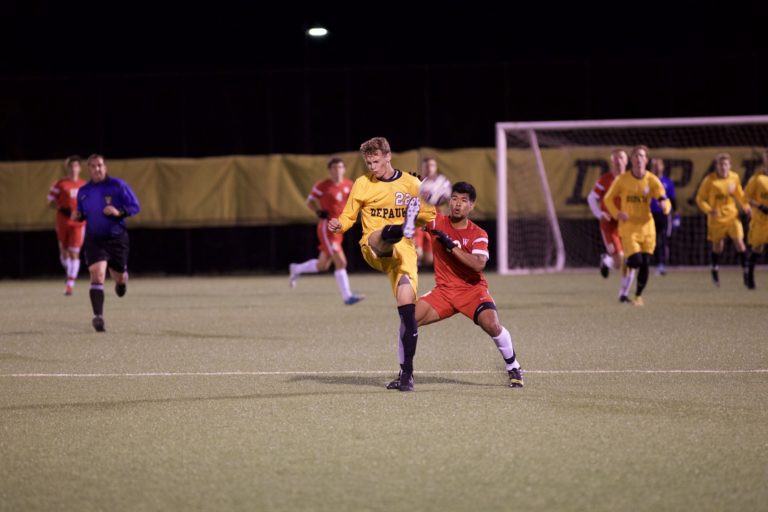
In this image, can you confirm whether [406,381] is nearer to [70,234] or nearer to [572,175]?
[70,234]

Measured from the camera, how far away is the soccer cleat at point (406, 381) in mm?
7867

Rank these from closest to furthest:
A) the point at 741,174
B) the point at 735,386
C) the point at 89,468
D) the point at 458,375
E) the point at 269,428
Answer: the point at 89,468, the point at 269,428, the point at 735,386, the point at 458,375, the point at 741,174

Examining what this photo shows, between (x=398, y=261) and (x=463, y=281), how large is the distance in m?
0.49

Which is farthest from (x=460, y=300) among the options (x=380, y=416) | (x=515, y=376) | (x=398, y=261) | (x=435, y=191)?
(x=380, y=416)

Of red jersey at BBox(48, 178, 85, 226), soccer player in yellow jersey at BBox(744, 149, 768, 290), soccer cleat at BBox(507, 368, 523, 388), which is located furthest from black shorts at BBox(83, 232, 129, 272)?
soccer player in yellow jersey at BBox(744, 149, 768, 290)

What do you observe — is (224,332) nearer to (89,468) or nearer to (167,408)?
(167,408)

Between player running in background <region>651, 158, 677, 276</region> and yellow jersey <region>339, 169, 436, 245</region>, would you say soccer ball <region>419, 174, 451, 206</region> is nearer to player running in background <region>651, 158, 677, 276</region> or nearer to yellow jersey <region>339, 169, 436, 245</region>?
yellow jersey <region>339, 169, 436, 245</region>

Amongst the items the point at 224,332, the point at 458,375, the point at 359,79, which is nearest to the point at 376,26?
the point at 359,79

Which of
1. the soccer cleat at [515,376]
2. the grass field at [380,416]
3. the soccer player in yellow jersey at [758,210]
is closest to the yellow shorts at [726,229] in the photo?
the soccer player in yellow jersey at [758,210]

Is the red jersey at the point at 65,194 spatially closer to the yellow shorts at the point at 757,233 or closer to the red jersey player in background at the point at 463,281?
the yellow shorts at the point at 757,233

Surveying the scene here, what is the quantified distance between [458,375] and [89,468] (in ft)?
12.2

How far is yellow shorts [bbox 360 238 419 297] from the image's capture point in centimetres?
808

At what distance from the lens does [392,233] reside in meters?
7.48

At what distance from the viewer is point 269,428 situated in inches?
257
